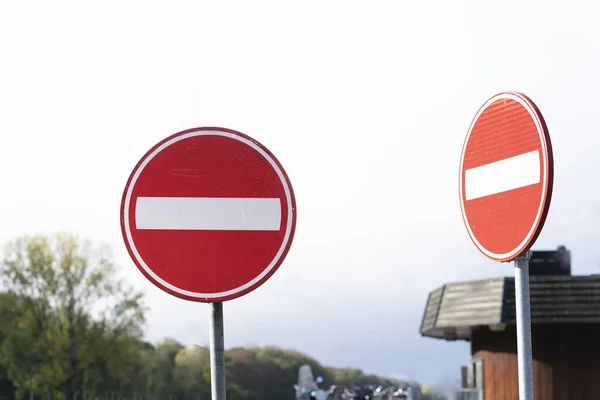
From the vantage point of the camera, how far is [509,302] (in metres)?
20.7

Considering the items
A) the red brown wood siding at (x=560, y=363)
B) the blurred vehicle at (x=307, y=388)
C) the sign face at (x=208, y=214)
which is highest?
the sign face at (x=208, y=214)

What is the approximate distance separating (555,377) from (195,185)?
16.8 m

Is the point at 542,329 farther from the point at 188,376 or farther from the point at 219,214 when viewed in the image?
the point at 188,376

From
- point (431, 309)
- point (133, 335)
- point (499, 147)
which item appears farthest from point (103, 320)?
point (499, 147)

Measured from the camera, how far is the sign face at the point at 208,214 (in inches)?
180

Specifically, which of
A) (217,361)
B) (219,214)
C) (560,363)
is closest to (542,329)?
(560,363)

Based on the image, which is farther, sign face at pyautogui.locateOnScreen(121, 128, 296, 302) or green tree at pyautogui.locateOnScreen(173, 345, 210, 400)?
green tree at pyautogui.locateOnScreen(173, 345, 210, 400)

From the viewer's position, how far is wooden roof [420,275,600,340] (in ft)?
66.1

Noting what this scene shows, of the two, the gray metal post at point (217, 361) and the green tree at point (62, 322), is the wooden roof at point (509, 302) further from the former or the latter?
the green tree at point (62, 322)

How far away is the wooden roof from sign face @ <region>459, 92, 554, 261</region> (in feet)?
49.8

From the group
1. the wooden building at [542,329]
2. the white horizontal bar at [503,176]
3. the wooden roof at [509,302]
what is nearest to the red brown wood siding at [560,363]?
the wooden building at [542,329]

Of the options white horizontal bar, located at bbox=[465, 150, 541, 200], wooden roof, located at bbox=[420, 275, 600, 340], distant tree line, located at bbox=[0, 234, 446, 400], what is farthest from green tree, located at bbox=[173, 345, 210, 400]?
white horizontal bar, located at bbox=[465, 150, 541, 200]

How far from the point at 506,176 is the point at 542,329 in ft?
53.2

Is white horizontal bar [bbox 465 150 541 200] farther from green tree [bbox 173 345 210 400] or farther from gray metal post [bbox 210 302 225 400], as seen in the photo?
green tree [bbox 173 345 210 400]
